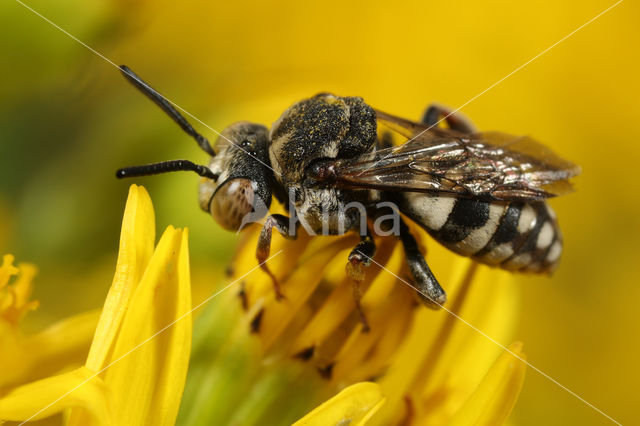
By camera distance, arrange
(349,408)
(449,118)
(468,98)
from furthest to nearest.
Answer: (468,98), (449,118), (349,408)

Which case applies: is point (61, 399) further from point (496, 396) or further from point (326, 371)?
point (496, 396)

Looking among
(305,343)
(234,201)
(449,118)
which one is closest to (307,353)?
(305,343)

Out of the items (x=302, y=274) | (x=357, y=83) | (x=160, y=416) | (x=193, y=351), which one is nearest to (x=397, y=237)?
(x=302, y=274)

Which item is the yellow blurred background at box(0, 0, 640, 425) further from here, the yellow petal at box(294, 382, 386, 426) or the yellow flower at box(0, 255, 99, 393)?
the yellow petal at box(294, 382, 386, 426)

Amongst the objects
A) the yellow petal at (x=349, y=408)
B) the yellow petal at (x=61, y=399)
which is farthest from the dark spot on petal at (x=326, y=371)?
the yellow petal at (x=61, y=399)

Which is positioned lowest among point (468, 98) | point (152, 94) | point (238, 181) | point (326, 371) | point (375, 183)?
point (326, 371)

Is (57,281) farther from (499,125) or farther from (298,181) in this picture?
(499,125)
